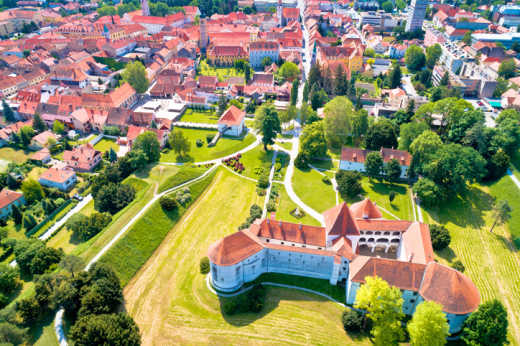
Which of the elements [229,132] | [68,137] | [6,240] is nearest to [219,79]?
[229,132]

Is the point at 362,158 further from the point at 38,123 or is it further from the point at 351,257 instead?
the point at 38,123

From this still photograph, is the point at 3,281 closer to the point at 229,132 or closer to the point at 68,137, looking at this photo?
the point at 68,137

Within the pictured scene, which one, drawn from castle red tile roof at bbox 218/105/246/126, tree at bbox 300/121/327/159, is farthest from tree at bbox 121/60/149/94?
tree at bbox 300/121/327/159

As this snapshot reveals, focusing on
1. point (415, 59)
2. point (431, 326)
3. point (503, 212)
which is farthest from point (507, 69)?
point (431, 326)

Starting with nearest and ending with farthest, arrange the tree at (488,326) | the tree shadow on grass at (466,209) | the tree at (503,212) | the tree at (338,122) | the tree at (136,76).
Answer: the tree at (488,326), the tree at (503,212), the tree shadow on grass at (466,209), the tree at (338,122), the tree at (136,76)

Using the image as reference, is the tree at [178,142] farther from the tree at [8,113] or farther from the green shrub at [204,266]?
the tree at [8,113]

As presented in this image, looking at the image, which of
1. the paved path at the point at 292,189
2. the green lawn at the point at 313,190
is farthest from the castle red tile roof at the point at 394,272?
the green lawn at the point at 313,190

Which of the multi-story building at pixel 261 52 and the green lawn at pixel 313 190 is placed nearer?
the green lawn at pixel 313 190
